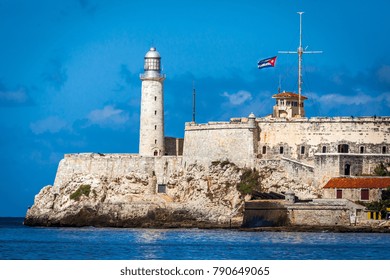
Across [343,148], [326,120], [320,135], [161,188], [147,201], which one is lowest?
[147,201]

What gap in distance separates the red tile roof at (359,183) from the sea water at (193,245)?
3.97m

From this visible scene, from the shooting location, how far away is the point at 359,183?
5462cm

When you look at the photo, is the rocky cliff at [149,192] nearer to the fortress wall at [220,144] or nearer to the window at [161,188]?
the window at [161,188]

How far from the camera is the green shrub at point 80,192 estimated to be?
Result: 63.7 m

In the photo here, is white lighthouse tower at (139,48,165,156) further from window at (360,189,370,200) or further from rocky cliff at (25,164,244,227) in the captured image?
window at (360,189,370,200)

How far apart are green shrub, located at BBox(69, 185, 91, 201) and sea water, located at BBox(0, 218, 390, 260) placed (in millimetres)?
7098

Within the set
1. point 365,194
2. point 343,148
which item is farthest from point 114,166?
point 365,194

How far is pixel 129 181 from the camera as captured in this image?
207 ft

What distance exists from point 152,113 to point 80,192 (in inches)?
220

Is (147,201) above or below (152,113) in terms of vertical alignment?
below

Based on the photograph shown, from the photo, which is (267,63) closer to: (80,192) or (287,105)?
(287,105)

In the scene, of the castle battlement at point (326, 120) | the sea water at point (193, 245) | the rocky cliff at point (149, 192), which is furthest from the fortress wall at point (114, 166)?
the sea water at point (193, 245)
